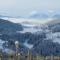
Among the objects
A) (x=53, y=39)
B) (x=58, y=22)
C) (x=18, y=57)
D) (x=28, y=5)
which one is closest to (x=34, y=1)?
(x=28, y=5)

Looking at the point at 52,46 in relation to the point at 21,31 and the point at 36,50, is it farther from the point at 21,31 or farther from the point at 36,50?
the point at 21,31

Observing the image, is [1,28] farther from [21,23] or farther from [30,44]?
[30,44]

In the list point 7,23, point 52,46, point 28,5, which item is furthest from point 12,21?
point 52,46

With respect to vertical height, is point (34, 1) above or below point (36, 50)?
above

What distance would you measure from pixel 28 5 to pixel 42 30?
338 mm

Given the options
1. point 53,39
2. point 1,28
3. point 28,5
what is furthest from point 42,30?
point 1,28

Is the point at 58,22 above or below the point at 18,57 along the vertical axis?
above

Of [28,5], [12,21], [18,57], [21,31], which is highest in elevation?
[28,5]

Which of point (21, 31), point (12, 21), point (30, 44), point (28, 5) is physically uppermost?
point (28, 5)

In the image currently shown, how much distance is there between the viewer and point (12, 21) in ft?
6.40

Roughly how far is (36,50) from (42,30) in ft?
0.79

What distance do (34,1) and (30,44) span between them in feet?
1.67

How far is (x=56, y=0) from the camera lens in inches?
76.2

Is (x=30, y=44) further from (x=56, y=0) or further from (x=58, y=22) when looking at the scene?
(x=56, y=0)
